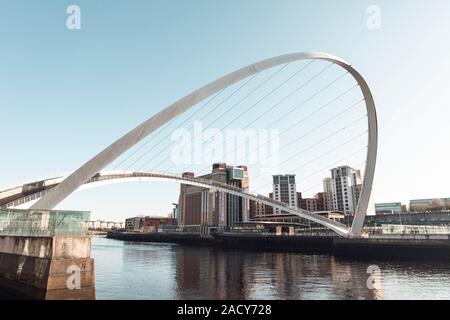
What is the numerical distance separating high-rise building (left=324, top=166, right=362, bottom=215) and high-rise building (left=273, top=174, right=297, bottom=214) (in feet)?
62.7

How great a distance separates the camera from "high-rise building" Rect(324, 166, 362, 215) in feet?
424

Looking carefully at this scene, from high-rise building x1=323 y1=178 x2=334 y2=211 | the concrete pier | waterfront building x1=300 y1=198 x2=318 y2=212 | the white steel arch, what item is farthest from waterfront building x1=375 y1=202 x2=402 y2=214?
the concrete pier

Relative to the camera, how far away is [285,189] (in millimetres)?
149750

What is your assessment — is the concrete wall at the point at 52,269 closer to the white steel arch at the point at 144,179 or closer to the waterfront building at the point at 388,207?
the white steel arch at the point at 144,179

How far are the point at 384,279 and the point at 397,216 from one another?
263 ft

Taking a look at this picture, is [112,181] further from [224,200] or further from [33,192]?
[224,200]

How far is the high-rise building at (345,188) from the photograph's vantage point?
129 meters

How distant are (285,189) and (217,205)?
3734 centimetres

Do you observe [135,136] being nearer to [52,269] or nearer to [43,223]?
[43,223]

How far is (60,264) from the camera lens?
12023 millimetres

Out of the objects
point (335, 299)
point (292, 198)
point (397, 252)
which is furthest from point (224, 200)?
point (335, 299)

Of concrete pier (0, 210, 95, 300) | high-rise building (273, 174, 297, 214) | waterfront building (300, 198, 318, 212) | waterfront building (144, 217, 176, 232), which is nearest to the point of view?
concrete pier (0, 210, 95, 300)

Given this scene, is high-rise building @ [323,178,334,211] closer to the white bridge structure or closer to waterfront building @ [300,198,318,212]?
waterfront building @ [300,198,318,212]

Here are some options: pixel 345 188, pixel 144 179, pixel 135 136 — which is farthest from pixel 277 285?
pixel 345 188
